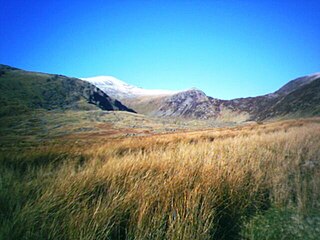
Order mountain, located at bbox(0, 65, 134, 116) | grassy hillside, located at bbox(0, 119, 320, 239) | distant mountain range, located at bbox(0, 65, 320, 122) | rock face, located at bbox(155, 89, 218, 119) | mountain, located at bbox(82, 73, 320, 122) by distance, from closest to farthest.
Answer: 1. grassy hillside, located at bbox(0, 119, 320, 239)
2. mountain, located at bbox(0, 65, 134, 116)
3. distant mountain range, located at bbox(0, 65, 320, 122)
4. mountain, located at bbox(82, 73, 320, 122)
5. rock face, located at bbox(155, 89, 218, 119)

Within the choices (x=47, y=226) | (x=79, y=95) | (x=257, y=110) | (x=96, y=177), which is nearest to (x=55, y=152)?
(x=96, y=177)

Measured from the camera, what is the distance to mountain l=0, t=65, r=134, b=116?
4109 inches

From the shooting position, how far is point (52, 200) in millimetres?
2631

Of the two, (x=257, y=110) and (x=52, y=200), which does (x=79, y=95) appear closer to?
(x=257, y=110)

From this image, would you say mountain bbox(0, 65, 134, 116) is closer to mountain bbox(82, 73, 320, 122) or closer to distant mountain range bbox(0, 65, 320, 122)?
distant mountain range bbox(0, 65, 320, 122)

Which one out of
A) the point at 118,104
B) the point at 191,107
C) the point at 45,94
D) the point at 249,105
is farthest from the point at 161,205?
the point at 191,107

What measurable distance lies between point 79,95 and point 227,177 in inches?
5492

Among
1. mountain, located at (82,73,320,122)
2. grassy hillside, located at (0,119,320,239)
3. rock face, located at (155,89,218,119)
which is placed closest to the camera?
grassy hillside, located at (0,119,320,239)

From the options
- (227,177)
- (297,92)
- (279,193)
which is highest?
(297,92)

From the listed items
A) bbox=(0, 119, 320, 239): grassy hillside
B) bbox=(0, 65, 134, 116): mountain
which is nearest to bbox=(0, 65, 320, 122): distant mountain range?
bbox=(0, 65, 134, 116): mountain

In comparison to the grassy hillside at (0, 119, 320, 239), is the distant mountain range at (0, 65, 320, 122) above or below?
above

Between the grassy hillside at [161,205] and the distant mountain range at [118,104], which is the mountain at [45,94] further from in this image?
the grassy hillside at [161,205]

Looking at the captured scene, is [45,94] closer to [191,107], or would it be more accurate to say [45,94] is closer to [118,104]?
[118,104]

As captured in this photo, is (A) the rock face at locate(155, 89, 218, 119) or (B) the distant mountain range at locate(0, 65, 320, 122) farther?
(A) the rock face at locate(155, 89, 218, 119)
